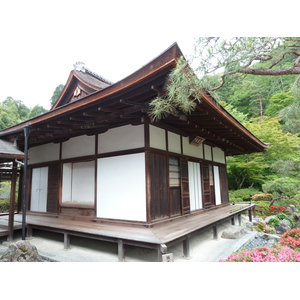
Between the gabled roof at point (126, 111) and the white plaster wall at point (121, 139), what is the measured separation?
0.13m

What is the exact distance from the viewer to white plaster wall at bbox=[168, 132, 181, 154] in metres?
4.96

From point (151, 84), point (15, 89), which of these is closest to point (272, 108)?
point (151, 84)

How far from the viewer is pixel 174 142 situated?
5145mm

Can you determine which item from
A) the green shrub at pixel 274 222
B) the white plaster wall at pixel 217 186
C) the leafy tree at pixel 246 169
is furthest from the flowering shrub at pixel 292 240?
the leafy tree at pixel 246 169

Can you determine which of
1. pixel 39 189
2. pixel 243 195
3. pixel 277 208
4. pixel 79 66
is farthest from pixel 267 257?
pixel 243 195

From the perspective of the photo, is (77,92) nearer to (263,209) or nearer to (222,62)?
(222,62)

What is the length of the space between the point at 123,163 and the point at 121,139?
1.68ft

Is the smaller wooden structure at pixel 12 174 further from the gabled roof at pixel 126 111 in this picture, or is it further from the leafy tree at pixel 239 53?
the leafy tree at pixel 239 53

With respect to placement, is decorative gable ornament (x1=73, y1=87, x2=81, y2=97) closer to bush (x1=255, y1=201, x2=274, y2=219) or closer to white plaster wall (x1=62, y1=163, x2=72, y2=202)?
white plaster wall (x1=62, y1=163, x2=72, y2=202)

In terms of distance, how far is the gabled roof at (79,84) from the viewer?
562 cm

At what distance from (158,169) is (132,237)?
1.52m

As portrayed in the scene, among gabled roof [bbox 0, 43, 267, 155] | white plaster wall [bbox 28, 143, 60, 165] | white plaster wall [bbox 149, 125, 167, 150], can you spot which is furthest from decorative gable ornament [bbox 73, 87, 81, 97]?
white plaster wall [bbox 149, 125, 167, 150]

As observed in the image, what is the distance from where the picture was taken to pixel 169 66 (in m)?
2.40

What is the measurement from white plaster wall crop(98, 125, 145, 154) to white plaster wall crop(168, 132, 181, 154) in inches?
38.1
